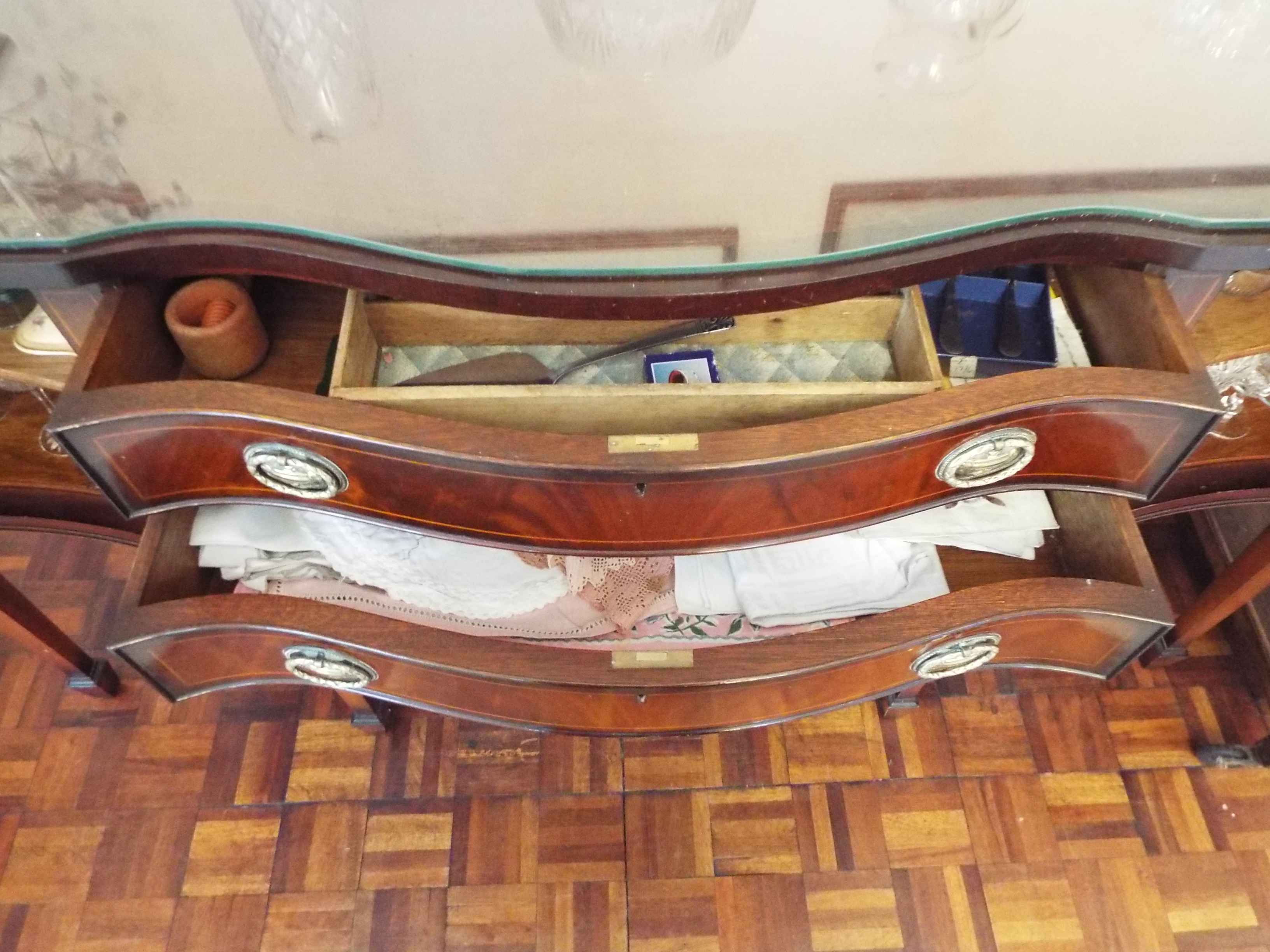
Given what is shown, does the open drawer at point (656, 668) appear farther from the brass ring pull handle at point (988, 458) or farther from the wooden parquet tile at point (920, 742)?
the wooden parquet tile at point (920, 742)

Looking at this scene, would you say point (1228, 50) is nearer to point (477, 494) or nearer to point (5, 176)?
point (477, 494)

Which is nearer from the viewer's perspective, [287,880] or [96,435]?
[96,435]

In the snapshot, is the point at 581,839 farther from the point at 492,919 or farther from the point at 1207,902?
the point at 1207,902

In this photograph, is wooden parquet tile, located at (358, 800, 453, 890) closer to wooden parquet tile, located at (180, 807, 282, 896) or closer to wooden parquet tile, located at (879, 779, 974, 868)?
wooden parquet tile, located at (180, 807, 282, 896)

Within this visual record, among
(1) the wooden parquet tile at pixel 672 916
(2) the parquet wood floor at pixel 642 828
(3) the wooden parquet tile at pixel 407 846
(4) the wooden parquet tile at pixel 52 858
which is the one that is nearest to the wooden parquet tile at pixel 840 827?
(2) the parquet wood floor at pixel 642 828

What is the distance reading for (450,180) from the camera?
54cm

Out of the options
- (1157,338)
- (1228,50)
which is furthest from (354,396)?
(1228,50)

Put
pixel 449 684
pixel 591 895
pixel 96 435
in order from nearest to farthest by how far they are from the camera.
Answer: pixel 96 435 → pixel 449 684 → pixel 591 895

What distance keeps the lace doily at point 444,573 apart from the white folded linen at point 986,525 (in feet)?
0.91

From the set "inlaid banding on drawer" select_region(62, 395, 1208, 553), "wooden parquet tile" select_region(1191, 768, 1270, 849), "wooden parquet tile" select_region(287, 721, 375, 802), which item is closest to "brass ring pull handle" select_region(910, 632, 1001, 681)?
"inlaid banding on drawer" select_region(62, 395, 1208, 553)

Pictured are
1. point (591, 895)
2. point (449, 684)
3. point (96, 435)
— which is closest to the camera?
point (96, 435)

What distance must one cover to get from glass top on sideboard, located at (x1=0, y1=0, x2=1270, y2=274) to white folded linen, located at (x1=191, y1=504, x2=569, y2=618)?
0.25 m

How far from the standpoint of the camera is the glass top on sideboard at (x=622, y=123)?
53 centimetres

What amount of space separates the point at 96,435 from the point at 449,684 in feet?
0.99
